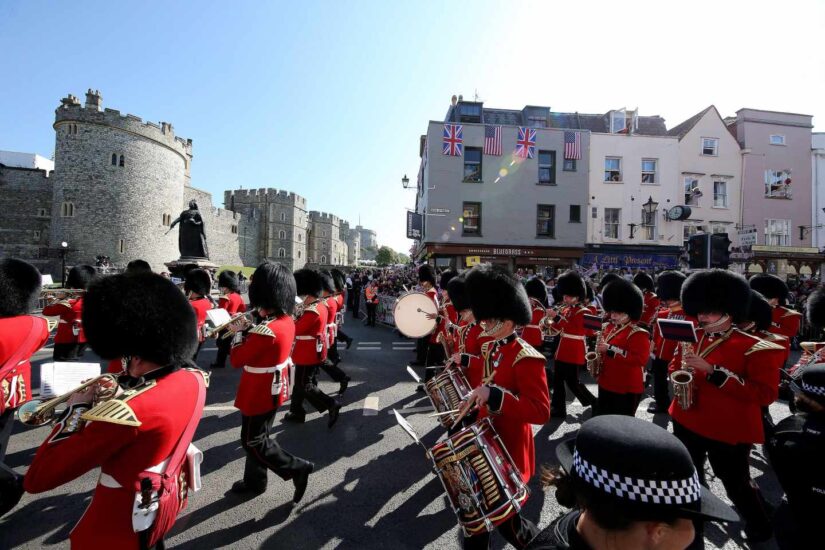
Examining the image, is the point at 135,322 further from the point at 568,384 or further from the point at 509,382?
the point at 568,384

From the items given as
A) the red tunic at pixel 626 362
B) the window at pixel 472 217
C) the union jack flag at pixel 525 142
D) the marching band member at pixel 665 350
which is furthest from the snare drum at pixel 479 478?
the union jack flag at pixel 525 142

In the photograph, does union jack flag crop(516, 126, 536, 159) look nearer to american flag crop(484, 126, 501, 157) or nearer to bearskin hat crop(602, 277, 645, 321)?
american flag crop(484, 126, 501, 157)

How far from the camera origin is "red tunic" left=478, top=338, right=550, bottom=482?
261 centimetres

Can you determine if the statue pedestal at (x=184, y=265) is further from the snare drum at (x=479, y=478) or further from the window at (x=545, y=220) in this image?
the window at (x=545, y=220)

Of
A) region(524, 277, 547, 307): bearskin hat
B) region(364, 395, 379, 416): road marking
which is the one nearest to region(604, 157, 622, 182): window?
region(524, 277, 547, 307): bearskin hat

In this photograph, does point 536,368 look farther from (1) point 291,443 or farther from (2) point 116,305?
(1) point 291,443

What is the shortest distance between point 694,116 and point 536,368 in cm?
2889

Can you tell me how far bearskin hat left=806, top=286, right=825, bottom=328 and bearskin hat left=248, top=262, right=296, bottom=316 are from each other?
6.14 m

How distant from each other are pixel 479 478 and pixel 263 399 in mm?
2228

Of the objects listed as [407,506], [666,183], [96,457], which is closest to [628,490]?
[96,457]

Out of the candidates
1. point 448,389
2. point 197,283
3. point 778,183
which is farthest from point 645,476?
point 778,183

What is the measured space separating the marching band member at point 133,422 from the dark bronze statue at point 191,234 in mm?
12116

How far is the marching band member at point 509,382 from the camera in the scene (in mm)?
2590

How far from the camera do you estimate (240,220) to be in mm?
59812
